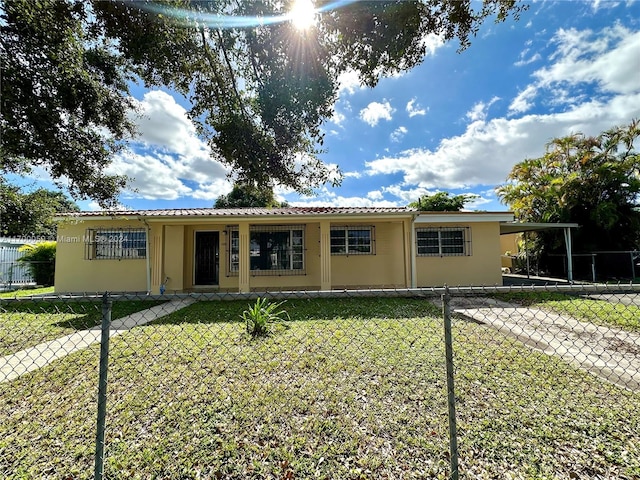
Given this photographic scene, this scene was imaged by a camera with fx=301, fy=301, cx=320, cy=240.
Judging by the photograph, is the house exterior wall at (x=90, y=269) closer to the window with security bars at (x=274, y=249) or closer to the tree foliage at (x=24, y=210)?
the window with security bars at (x=274, y=249)

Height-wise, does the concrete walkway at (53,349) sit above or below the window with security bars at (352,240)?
below

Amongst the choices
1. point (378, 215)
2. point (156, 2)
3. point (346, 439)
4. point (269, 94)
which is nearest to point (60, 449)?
point (346, 439)

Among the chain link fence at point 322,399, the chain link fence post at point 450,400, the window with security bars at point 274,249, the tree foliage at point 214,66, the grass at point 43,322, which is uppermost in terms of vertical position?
the tree foliage at point 214,66

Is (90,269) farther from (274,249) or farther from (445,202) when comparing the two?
(445,202)

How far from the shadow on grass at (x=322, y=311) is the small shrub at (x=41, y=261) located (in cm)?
1012

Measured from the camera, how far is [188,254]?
1138 centimetres

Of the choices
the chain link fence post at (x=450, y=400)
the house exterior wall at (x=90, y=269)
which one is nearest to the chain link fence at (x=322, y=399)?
the chain link fence post at (x=450, y=400)

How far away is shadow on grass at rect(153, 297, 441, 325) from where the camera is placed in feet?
22.2

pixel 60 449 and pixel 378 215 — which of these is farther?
pixel 378 215

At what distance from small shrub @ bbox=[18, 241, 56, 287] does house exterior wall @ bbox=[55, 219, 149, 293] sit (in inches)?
168

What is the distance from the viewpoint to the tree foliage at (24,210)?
5.92 m

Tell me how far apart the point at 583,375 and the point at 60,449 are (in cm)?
548

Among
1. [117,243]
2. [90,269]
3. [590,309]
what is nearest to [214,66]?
[117,243]

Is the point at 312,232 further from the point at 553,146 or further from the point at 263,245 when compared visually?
the point at 553,146
